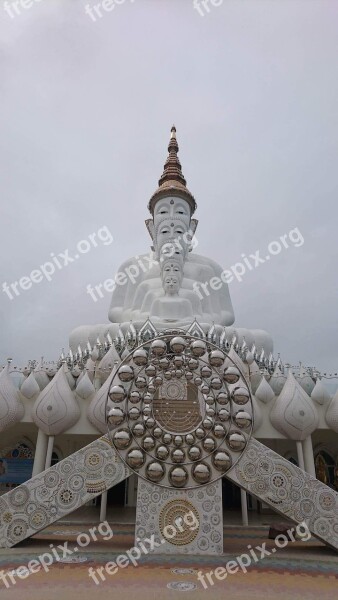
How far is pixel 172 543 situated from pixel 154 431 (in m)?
1.75

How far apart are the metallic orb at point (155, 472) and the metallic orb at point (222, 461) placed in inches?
35.2

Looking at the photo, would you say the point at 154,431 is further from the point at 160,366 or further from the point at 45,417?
the point at 45,417

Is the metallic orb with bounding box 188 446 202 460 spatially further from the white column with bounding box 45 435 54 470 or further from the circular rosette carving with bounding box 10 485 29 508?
the white column with bounding box 45 435 54 470

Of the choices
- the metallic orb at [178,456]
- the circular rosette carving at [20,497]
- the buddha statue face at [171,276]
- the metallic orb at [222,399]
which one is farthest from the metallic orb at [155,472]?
the buddha statue face at [171,276]

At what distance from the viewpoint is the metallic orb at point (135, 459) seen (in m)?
6.56

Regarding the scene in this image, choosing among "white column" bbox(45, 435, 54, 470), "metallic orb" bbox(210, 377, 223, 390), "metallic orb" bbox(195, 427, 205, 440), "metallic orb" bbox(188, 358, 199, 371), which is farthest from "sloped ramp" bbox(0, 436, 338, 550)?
"white column" bbox(45, 435, 54, 470)

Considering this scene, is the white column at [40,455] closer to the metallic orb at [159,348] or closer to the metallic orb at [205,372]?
the metallic orb at [159,348]

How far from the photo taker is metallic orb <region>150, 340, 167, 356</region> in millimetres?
7051

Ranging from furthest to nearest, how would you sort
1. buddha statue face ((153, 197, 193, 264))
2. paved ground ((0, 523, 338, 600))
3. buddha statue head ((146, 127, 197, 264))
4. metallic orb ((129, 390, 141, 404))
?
buddha statue head ((146, 127, 197, 264)) → buddha statue face ((153, 197, 193, 264)) → metallic orb ((129, 390, 141, 404)) → paved ground ((0, 523, 338, 600))

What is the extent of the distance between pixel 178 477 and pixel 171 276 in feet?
36.3

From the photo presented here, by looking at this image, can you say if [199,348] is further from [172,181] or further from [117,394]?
[172,181]

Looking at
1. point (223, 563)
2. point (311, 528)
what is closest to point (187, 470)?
point (223, 563)

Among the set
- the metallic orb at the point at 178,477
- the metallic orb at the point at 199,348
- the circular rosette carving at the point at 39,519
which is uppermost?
the metallic orb at the point at 199,348

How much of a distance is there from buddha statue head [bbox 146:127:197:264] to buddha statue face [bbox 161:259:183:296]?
32 cm
